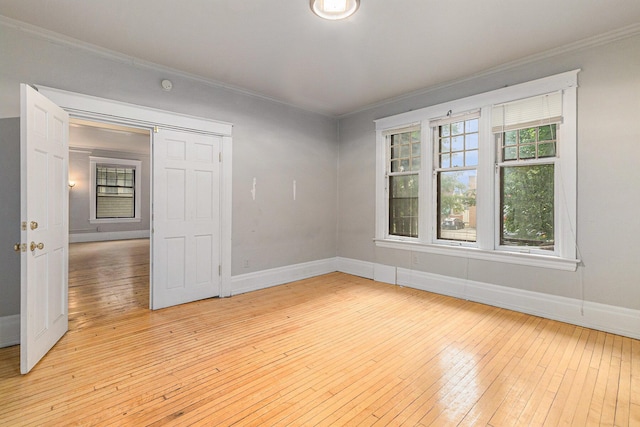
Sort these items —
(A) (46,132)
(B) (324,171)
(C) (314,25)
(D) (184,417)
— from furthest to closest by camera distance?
(B) (324,171)
(C) (314,25)
(A) (46,132)
(D) (184,417)

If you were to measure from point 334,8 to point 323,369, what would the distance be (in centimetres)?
295

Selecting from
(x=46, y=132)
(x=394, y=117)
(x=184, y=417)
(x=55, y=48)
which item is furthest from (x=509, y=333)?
(x=55, y=48)

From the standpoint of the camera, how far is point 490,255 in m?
3.84

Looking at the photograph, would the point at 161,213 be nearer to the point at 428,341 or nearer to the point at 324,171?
the point at 324,171

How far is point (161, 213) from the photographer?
3688 millimetres

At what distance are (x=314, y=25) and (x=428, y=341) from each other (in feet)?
10.4

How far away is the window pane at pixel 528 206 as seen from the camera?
348 cm

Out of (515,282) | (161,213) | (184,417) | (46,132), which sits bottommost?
(184,417)

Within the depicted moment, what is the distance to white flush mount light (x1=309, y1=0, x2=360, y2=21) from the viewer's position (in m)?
2.47

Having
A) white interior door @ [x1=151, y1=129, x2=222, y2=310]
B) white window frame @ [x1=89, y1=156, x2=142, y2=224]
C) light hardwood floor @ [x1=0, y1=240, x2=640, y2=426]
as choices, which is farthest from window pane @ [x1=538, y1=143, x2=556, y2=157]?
white window frame @ [x1=89, y1=156, x2=142, y2=224]

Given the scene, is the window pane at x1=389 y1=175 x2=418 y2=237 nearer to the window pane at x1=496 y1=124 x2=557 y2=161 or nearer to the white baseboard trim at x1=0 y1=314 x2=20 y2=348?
the window pane at x1=496 y1=124 x2=557 y2=161

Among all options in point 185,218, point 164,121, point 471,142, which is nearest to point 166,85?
point 164,121

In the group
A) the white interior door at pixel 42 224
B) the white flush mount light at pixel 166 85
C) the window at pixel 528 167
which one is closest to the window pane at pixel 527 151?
the window at pixel 528 167

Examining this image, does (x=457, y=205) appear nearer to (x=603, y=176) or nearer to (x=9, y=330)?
(x=603, y=176)
